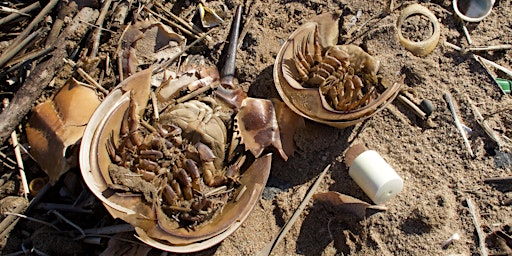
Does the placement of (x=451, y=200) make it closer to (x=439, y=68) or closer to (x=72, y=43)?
(x=439, y=68)

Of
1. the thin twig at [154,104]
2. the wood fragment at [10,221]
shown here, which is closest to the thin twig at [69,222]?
the wood fragment at [10,221]

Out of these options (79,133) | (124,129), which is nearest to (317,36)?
(124,129)

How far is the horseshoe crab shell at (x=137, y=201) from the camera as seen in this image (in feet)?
9.65

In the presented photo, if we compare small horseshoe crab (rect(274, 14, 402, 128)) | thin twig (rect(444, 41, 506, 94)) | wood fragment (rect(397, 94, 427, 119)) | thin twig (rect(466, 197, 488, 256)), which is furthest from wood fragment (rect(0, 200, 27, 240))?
thin twig (rect(444, 41, 506, 94))

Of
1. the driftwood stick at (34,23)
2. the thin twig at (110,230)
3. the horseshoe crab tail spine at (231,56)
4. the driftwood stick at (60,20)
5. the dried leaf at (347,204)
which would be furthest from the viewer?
the horseshoe crab tail spine at (231,56)

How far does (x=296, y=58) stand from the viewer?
12.1 ft

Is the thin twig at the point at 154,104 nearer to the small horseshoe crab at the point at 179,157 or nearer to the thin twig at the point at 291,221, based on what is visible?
the small horseshoe crab at the point at 179,157

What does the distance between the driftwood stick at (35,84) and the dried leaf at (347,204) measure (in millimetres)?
1987

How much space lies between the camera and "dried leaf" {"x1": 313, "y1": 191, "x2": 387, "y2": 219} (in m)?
3.40

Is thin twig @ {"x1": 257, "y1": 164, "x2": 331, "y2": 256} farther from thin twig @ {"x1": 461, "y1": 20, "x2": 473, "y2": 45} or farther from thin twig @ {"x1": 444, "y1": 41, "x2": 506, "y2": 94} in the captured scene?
thin twig @ {"x1": 461, "y1": 20, "x2": 473, "y2": 45}

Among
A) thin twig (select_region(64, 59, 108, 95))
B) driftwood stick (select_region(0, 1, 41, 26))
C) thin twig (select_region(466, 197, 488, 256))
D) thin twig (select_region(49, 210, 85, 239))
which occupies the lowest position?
thin twig (select_region(49, 210, 85, 239))

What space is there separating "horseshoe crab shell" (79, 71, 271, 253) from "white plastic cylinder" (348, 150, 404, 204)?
61cm

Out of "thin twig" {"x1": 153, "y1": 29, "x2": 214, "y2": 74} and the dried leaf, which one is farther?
"thin twig" {"x1": 153, "y1": 29, "x2": 214, "y2": 74}

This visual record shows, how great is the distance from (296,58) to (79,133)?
60.1 inches
